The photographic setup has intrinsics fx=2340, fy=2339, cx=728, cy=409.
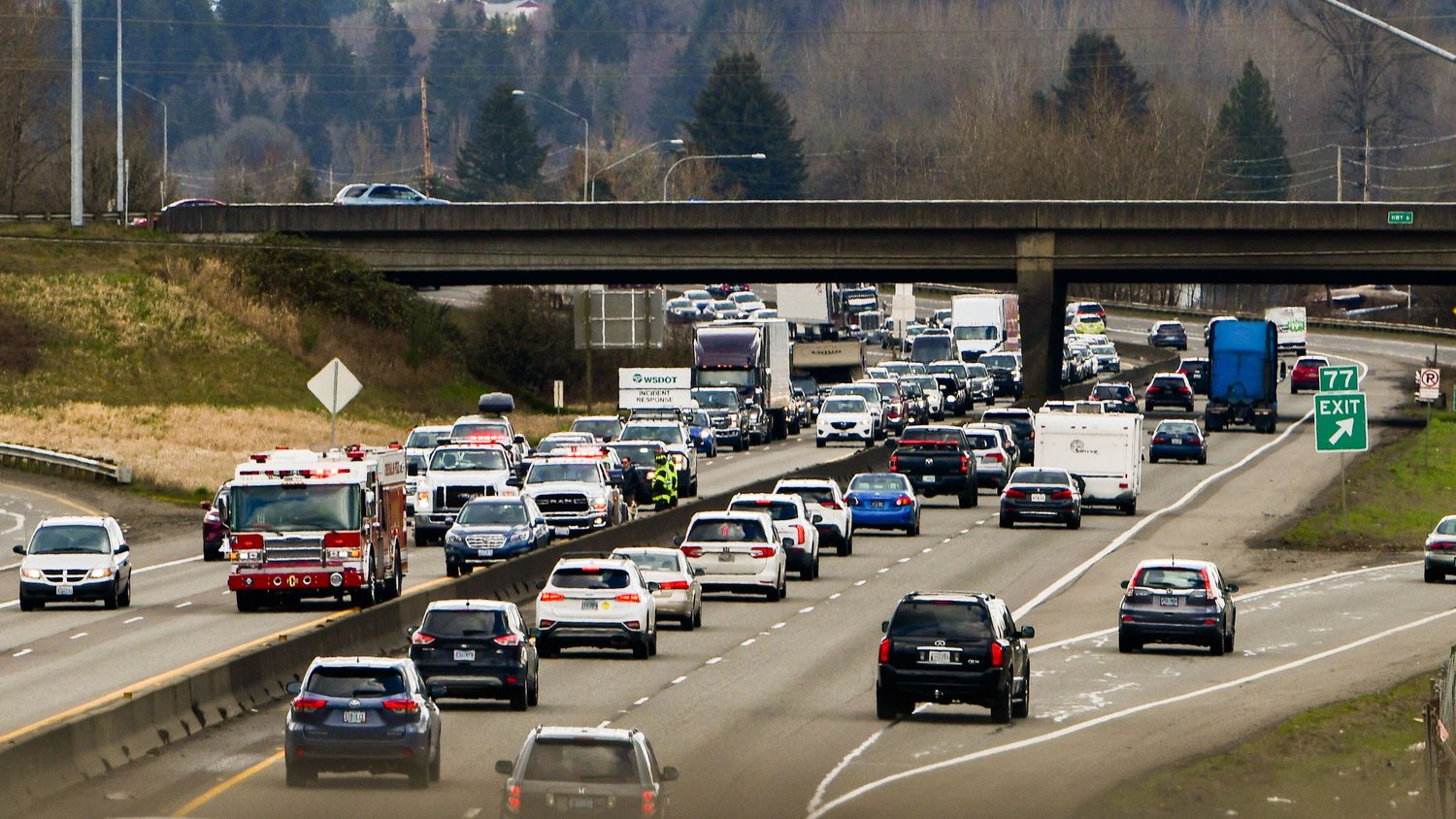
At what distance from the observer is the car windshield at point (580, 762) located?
1753cm

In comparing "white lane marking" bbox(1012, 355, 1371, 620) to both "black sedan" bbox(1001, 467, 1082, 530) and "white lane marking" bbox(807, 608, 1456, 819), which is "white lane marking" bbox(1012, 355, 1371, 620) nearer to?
"black sedan" bbox(1001, 467, 1082, 530)

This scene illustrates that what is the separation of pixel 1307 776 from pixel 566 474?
1042 inches

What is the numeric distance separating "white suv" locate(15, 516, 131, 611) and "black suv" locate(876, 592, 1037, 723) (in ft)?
54.6

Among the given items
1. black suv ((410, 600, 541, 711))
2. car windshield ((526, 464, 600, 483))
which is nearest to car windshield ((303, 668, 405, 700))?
black suv ((410, 600, 541, 711))

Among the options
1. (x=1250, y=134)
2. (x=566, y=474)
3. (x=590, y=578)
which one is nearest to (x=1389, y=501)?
(x=566, y=474)

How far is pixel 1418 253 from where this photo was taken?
83625 millimetres

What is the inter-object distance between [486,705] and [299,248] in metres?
66.7

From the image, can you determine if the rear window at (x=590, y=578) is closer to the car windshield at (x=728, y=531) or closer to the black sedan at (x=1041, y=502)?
the car windshield at (x=728, y=531)

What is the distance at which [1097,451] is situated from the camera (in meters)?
58.0

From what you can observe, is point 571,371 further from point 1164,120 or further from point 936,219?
point 1164,120

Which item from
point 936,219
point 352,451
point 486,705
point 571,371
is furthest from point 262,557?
point 571,371

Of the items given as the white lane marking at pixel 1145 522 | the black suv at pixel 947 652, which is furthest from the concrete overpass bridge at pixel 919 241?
the black suv at pixel 947 652

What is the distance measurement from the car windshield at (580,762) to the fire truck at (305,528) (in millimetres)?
18498

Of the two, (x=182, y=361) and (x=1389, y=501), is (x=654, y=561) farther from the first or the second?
(x=182, y=361)
